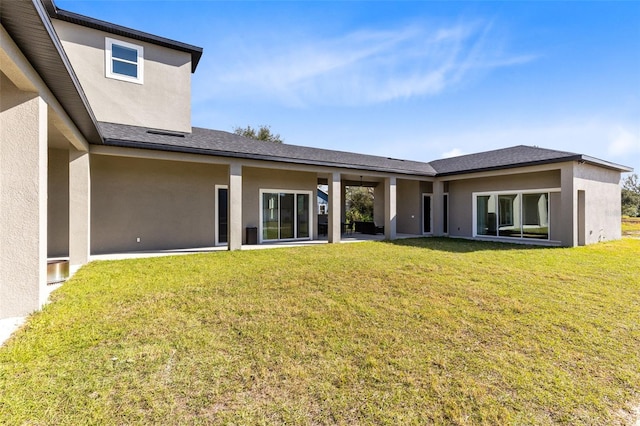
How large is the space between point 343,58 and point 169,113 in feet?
25.3

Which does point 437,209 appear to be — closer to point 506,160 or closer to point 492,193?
point 492,193

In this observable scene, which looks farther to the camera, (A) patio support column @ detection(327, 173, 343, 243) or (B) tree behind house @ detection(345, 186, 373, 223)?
(B) tree behind house @ detection(345, 186, 373, 223)

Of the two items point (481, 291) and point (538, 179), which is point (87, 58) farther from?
point (538, 179)

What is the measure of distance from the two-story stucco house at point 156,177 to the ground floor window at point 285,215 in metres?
0.05

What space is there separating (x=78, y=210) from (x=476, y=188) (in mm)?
16817

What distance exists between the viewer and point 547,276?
6930 mm

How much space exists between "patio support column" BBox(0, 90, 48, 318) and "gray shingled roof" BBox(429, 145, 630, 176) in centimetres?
1503

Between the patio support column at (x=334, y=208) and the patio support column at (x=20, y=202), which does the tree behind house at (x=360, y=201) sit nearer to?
the patio support column at (x=334, y=208)

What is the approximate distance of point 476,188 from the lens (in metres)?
15.5

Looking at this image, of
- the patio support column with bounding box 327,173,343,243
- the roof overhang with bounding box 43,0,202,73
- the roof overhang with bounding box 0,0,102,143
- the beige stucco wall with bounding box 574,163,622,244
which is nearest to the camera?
the roof overhang with bounding box 0,0,102,143

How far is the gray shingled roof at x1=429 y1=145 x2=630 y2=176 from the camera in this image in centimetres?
1169

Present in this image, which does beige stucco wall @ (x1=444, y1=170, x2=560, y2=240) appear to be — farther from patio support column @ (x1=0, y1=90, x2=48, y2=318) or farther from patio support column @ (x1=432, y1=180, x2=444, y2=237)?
patio support column @ (x1=0, y1=90, x2=48, y2=318)

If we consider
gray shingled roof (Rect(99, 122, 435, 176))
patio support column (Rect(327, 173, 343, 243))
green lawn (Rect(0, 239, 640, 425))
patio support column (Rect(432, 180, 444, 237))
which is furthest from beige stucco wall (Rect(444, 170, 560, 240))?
green lawn (Rect(0, 239, 640, 425))

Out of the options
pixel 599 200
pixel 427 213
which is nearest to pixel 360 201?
pixel 427 213
